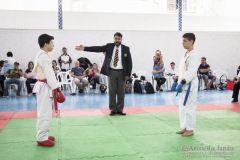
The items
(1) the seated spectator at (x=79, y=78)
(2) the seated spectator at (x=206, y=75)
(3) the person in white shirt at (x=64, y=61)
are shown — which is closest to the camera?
(1) the seated spectator at (x=79, y=78)

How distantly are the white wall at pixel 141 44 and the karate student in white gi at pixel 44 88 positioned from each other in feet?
26.1

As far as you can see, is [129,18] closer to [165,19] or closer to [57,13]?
[165,19]

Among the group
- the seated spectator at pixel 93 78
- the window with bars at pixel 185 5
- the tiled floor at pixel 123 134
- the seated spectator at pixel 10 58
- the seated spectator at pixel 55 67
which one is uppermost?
the window with bars at pixel 185 5

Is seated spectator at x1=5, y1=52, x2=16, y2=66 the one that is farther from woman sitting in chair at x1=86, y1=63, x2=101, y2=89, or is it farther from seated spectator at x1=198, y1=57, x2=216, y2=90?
seated spectator at x1=198, y1=57, x2=216, y2=90

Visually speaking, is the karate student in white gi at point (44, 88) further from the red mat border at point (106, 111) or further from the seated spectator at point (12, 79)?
the seated spectator at point (12, 79)

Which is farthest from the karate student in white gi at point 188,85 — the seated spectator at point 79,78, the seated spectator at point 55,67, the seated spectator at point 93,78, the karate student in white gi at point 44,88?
the seated spectator at point 55,67

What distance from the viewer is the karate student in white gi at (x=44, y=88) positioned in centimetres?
396

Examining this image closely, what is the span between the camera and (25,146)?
13.6 ft

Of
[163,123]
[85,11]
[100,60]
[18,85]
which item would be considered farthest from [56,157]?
[85,11]

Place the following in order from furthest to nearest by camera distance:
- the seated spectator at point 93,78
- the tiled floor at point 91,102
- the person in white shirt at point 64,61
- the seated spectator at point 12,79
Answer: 1. the person in white shirt at point 64,61
2. the seated spectator at point 93,78
3. the seated spectator at point 12,79
4. the tiled floor at point 91,102

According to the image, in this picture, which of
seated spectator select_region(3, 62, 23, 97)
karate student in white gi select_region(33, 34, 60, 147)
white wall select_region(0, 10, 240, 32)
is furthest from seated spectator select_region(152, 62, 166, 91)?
karate student in white gi select_region(33, 34, 60, 147)

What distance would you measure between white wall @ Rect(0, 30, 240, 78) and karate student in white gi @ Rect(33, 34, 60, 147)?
796 cm

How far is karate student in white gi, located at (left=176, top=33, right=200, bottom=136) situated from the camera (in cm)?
434

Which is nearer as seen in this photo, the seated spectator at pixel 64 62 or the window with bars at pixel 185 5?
the seated spectator at pixel 64 62
